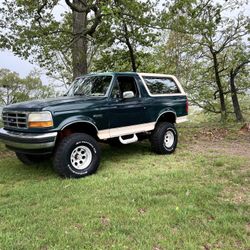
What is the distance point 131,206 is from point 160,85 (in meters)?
4.08

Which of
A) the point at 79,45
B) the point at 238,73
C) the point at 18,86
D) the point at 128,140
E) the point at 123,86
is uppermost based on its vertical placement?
the point at 18,86

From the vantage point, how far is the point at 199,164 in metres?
6.11

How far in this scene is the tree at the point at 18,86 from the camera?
2605 centimetres

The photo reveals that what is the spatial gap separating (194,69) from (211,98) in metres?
1.73

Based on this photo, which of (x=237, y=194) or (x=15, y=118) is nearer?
(x=237, y=194)

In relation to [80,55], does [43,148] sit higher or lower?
lower

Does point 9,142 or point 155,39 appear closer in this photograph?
point 9,142

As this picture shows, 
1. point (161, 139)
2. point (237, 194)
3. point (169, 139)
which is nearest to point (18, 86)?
point (169, 139)

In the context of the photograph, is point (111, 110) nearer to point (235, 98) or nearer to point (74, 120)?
point (74, 120)

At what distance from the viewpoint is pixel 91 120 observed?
566 centimetres

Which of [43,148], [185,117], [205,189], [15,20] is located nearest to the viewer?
[205,189]

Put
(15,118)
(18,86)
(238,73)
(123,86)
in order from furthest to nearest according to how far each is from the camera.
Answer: (18,86) < (238,73) < (123,86) < (15,118)

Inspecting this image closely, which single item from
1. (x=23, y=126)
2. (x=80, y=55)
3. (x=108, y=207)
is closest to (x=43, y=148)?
(x=23, y=126)

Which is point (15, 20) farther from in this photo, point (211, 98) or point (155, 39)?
point (211, 98)
